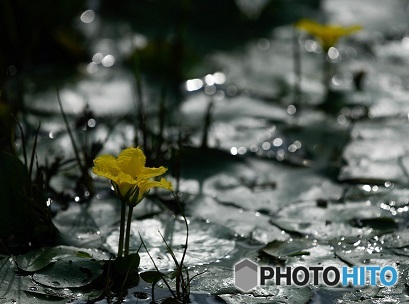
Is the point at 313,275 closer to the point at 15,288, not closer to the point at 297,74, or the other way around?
the point at 15,288

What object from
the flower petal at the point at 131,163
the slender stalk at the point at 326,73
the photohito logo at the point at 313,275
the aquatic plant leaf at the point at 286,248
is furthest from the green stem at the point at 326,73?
the flower petal at the point at 131,163

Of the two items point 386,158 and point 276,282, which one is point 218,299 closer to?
point 276,282

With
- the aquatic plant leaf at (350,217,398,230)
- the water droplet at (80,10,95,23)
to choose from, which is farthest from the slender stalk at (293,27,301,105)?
the water droplet at (80,10,95,23)

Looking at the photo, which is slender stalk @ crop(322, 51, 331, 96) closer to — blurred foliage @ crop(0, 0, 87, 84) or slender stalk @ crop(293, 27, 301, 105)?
slender stalk @ crop(293, 27, 301, 105)

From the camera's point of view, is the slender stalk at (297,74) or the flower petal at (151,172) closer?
the flower petal at (151,172)

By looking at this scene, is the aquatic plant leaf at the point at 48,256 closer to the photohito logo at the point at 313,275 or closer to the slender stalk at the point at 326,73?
the photohito logo at the point at 313,275

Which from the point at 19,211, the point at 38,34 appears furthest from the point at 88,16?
the point at 19,211
